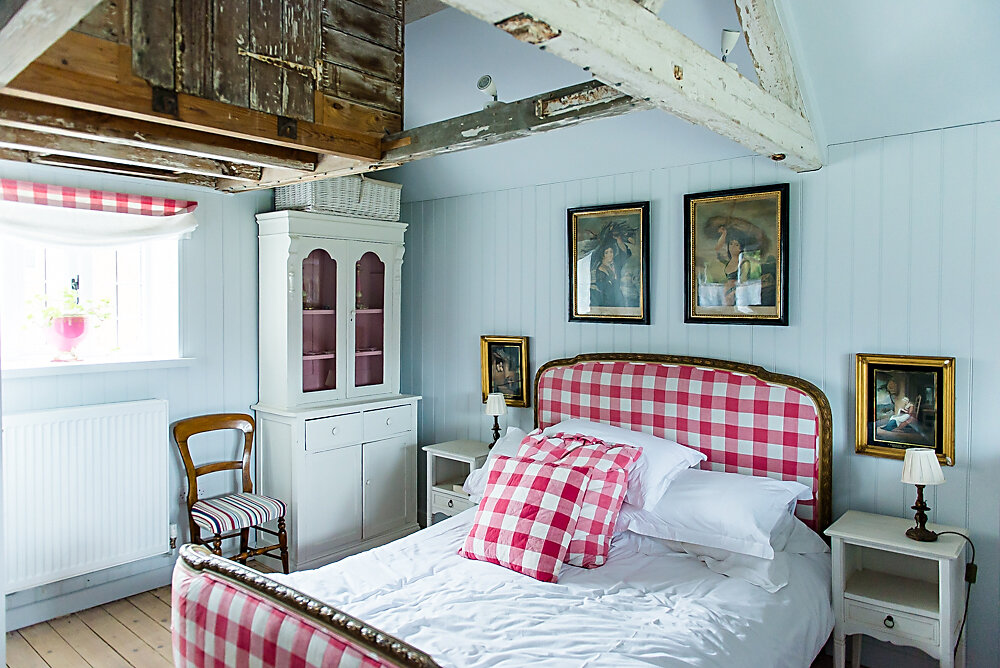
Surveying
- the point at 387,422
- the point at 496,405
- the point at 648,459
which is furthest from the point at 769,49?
the point at 387,422

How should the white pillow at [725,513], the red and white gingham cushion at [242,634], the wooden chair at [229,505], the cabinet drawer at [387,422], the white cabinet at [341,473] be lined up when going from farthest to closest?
the cabinet drawer at [387,422], the white cabinet at [341,473], the wooden chair at [229,505], the white pillow at [725,513], the red and white gingham cushion at [242,634]

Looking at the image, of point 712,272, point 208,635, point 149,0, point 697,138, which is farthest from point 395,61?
point 208,635

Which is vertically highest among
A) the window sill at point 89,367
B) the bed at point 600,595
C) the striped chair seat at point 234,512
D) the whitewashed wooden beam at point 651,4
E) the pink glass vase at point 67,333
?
the whitewashed wooden beam at point 651,4

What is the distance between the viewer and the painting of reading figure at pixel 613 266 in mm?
3535

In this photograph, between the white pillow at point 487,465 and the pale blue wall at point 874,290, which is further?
the white pillow at point 487,465

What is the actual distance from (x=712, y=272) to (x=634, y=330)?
521 millimetres

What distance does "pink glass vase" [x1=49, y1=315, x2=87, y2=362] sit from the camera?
11.0 ft

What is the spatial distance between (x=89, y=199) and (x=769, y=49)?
3079 millimetres

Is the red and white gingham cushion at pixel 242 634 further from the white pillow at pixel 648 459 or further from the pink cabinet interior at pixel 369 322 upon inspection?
the pink cabinet interior at pixel 369 322

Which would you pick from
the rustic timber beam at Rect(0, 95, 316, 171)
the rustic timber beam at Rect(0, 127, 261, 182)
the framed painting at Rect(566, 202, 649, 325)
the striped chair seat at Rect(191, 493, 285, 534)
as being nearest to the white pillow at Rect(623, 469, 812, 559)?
the framed painting at Rect(566, 202, 649, 325)

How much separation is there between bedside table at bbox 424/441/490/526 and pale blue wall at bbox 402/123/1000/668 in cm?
76

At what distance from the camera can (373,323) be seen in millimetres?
4262

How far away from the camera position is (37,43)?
4.31 feet

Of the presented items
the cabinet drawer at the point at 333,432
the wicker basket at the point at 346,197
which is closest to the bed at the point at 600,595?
the cabinet drawer at the point at 333,432
